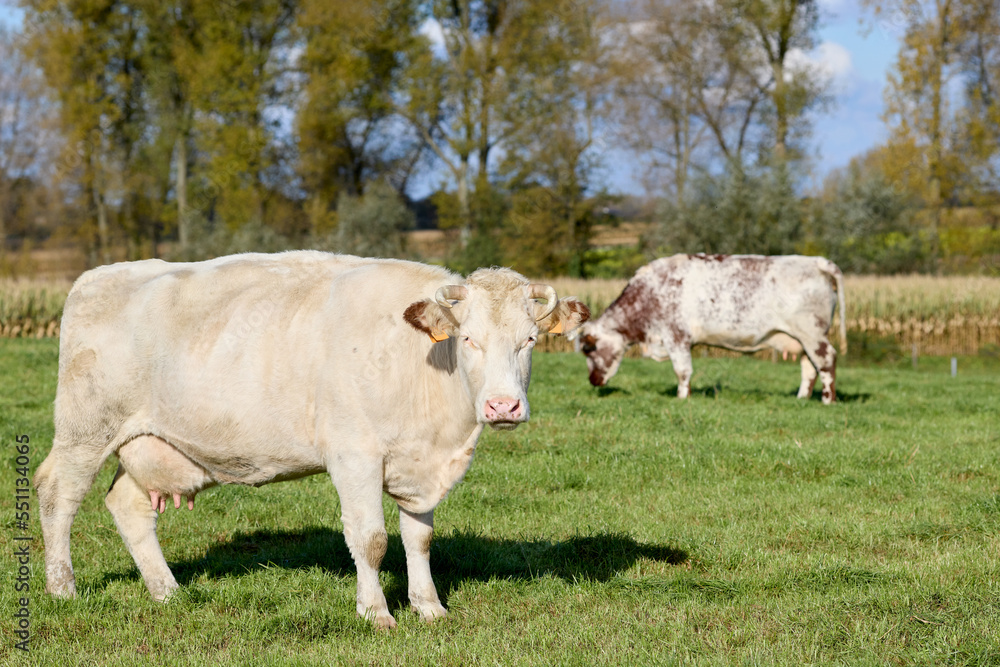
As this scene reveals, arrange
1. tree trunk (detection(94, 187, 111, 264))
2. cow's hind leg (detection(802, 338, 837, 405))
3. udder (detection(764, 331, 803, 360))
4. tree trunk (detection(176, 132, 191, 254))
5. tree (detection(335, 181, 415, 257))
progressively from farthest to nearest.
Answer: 1. tree trunk (detection(176, 132, 191, 254))
2. tree trunk (detection(94, 187, 111, 264))
3. tree (detection(335, 181, 415, 257))
4. udder (detection(764, 331, 803, 360))
5. cow's hind leg (detection(802, 338, 837, 405))

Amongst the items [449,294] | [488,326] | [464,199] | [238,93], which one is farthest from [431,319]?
[238,93]

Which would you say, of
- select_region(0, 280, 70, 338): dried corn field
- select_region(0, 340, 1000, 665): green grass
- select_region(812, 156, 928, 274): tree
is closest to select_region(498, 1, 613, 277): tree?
select_region(812, 156, 928, 274): tree

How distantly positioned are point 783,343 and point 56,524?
11337 mm

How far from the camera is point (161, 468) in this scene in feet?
17.6

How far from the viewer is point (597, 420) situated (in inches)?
426

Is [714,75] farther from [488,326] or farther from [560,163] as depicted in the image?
[488,326]

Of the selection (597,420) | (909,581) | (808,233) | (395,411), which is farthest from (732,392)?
(808,233)

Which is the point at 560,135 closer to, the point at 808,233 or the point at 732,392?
the point at 808,233

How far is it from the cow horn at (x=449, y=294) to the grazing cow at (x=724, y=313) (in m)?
9.20

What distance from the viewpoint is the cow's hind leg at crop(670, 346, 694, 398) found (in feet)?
44.5

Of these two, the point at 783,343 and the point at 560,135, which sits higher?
the point at 560,135

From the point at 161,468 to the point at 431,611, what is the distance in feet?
6.11

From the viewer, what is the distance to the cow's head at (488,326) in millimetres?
4598

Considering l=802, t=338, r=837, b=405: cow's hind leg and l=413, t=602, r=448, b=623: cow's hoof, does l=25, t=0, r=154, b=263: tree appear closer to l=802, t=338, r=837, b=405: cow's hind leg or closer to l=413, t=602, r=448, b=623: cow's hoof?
l=802, t=338, r=837, b=405: cow's hind leg
